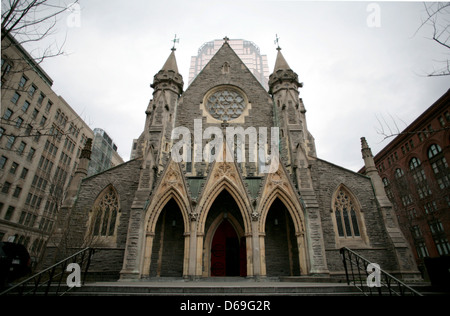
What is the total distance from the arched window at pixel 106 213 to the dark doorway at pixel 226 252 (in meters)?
5.39

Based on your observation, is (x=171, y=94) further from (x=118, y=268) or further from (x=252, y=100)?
(x=118, y=268)

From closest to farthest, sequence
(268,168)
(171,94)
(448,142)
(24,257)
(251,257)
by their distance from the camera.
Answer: (24,257), (251,257), (268,168), (171,94), (448,142)

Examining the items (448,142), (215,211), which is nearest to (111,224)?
(215,211)

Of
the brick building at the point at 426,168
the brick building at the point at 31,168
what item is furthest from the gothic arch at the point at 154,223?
the brick building at the point at 426,168

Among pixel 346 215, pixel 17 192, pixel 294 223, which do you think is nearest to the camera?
pixel 294 223

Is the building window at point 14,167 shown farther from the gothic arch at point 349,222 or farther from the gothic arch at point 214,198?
the gothic arch at point 349,222

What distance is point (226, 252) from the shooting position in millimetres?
13531

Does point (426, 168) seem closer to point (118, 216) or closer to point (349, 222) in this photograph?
point (349, 222)

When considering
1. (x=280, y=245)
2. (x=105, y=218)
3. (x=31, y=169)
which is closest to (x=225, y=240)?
(x=280, y=245)

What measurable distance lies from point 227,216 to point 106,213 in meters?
6.38

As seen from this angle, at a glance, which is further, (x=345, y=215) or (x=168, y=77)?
(x=168, y=77)

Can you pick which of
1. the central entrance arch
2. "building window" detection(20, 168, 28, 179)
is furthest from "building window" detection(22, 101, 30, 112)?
the central entrance arch

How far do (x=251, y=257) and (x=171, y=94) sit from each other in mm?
11167

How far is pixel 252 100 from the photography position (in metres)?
17.4
